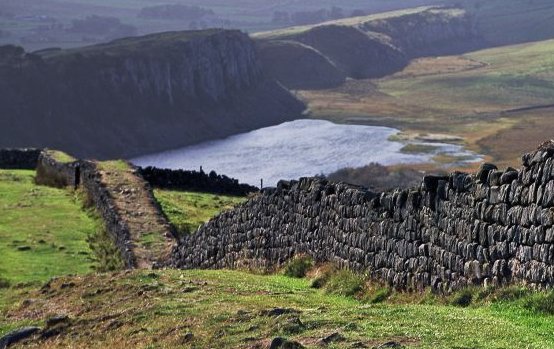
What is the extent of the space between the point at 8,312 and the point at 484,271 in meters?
11.1

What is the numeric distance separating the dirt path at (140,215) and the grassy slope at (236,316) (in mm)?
7128

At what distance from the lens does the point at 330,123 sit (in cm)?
18012

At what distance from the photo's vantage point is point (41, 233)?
1491 inches

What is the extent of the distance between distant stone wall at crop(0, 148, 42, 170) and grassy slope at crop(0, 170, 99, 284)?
12226 millimetres

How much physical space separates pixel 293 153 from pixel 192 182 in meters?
88.5

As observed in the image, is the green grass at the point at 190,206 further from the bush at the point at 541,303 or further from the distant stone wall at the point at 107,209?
the bush at the point at 541,303

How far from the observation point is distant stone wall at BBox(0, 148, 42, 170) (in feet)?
205

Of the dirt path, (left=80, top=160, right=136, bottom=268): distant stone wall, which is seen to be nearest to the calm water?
(left=80, top=160, right=136, bottom=268): distant stone wall

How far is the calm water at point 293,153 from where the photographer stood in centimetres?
12575

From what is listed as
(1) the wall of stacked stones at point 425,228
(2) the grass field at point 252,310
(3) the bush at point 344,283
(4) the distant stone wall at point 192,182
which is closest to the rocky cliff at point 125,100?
(4) the distant stone wall at point 192,182

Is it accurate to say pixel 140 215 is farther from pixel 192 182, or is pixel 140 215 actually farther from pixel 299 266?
pixel 192 182

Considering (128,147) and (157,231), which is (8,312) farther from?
(128,147)

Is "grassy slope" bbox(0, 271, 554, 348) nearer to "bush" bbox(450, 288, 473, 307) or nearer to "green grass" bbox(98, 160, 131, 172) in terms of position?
"bush" bbox(450, 288, 473, 307)

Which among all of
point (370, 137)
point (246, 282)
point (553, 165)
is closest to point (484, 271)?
point (553, 165)
